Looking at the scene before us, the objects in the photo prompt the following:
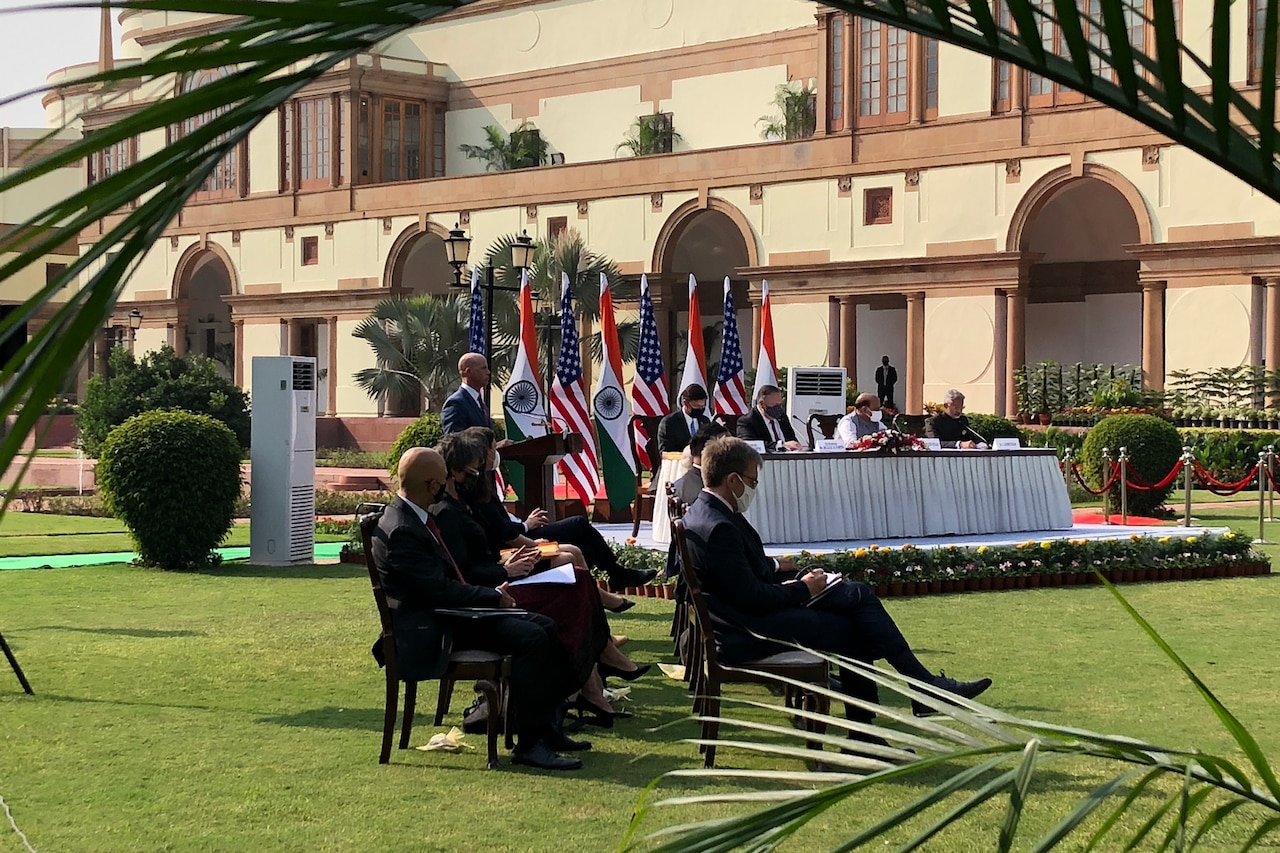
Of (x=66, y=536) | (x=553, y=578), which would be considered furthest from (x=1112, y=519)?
(x=553, y=578)

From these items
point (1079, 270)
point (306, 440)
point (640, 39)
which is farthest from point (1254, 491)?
point (640, 39)

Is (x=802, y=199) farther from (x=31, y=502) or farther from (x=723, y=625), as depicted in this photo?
(x=723, y=625)

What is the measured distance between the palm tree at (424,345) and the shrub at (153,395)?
2975 millimetres

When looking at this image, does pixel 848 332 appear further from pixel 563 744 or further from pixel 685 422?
pixel 563 744

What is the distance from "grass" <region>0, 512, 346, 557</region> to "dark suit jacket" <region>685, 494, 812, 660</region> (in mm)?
11022

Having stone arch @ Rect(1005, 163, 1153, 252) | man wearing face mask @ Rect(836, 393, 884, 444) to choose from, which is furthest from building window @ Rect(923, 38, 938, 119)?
man wearing face mask @ Rect(836, 393, 884, 444)

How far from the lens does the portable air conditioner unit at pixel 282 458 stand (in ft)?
45.4

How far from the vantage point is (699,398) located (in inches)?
545

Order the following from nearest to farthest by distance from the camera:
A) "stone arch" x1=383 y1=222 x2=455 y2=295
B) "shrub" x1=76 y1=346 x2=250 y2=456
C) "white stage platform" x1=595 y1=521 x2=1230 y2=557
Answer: "white stage platform" x1=595 y1=521 x2=1230 y2=557 → "shrub" x1=76 y1=346 x2=250 y2=456 → "stone arch" x1=383 y1=222 x2=455 y2=295

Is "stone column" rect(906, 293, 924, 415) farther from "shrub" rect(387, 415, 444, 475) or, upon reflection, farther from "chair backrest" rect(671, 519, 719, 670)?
"chair backrest" rect(671, 519, 719, 670)

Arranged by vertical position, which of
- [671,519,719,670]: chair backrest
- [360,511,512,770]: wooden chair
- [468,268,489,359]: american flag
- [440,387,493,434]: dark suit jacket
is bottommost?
[360,511,512,770]: wooden chair

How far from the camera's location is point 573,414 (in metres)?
16.8

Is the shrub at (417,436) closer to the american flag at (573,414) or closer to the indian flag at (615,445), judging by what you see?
the american flag at (573,414)

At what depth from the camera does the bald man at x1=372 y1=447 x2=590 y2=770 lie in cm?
587
